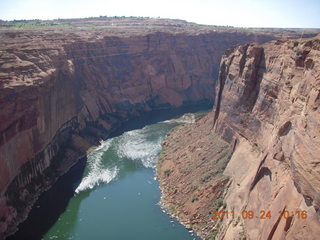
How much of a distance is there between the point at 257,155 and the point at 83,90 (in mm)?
45786

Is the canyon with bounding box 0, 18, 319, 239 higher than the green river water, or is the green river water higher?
the canyon with bounding box 0, 18, 319, 239

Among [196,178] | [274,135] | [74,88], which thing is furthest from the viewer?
[74,88]

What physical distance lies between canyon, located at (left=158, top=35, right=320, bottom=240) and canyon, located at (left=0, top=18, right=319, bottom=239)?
48 centimetres

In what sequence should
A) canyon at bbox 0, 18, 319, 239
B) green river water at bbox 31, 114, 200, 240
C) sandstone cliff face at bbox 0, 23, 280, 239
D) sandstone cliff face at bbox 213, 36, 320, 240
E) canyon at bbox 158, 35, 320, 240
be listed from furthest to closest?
1. sandstone cliff face at bbox 0, 23, 280, 239
2. canyon at bbox 0, 18, 319, 239
3. green river water at bbox 31, 114, 200, 240
4. canyon at bbox 158, 35, 320, 240
5. sandstone cliff face at bbox 213, 36, 320, 240

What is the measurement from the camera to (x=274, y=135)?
31016 mm

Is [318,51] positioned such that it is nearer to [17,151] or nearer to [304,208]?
[304,208]

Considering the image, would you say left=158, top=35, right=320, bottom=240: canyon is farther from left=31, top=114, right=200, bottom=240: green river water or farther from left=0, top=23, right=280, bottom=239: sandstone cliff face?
left=0, top=23, right=280, bottom=239: sandstone cliff face

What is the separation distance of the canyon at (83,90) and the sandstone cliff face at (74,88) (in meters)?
0.12

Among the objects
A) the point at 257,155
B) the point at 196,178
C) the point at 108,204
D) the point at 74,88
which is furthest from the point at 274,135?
the point at 74,88

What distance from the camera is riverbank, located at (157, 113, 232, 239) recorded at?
36500mm

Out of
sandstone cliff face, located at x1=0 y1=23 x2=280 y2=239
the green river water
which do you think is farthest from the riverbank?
sandstone cliff face, located at x1=0 y1=23 x2=280 y2=239

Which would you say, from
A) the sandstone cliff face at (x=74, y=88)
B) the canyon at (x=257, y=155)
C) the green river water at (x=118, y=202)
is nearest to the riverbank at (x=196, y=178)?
the canyon at (x=257, y=155)

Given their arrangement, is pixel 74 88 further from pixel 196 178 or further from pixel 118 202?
pixel 196 178

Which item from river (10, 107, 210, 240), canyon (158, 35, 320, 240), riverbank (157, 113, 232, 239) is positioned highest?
canyon (158, 35, 320, 240)
